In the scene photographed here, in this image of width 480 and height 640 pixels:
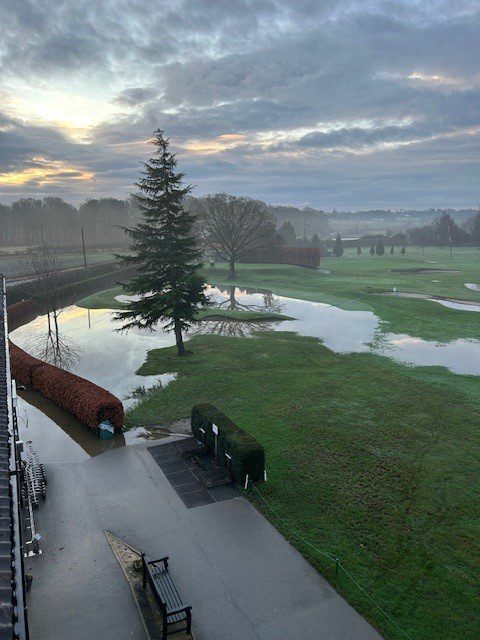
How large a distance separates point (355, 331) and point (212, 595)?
27857 millimetres

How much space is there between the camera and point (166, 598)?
958 centimetres

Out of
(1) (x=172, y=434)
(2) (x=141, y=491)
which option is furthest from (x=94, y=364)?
(2) (x=141, y=491)

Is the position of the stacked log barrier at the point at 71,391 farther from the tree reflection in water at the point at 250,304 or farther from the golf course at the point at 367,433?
the tree reflection in water at the point at 250,304

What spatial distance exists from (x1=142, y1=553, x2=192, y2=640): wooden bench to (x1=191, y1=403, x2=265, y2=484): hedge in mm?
4530

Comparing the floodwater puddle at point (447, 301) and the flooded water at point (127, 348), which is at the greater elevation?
the floodwater puddle at point (447, 301)

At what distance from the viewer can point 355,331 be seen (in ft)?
117

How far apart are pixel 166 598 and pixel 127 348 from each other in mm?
23714

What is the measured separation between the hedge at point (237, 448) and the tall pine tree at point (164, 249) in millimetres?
11949

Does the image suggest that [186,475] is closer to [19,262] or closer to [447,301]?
[447,301]

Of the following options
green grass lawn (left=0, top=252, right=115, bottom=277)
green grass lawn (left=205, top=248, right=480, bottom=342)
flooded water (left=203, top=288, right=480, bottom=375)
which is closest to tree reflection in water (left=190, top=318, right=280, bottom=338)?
flooded water (left=203, top=288, right=480, bottom=375)

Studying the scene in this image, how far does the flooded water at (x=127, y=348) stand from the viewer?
62.7ft

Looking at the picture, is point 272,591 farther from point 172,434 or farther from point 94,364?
point 94,364

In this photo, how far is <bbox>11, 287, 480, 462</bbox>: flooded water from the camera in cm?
1912

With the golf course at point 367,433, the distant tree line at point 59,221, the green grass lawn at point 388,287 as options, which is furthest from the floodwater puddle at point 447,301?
the distant tree line at point 59,221
